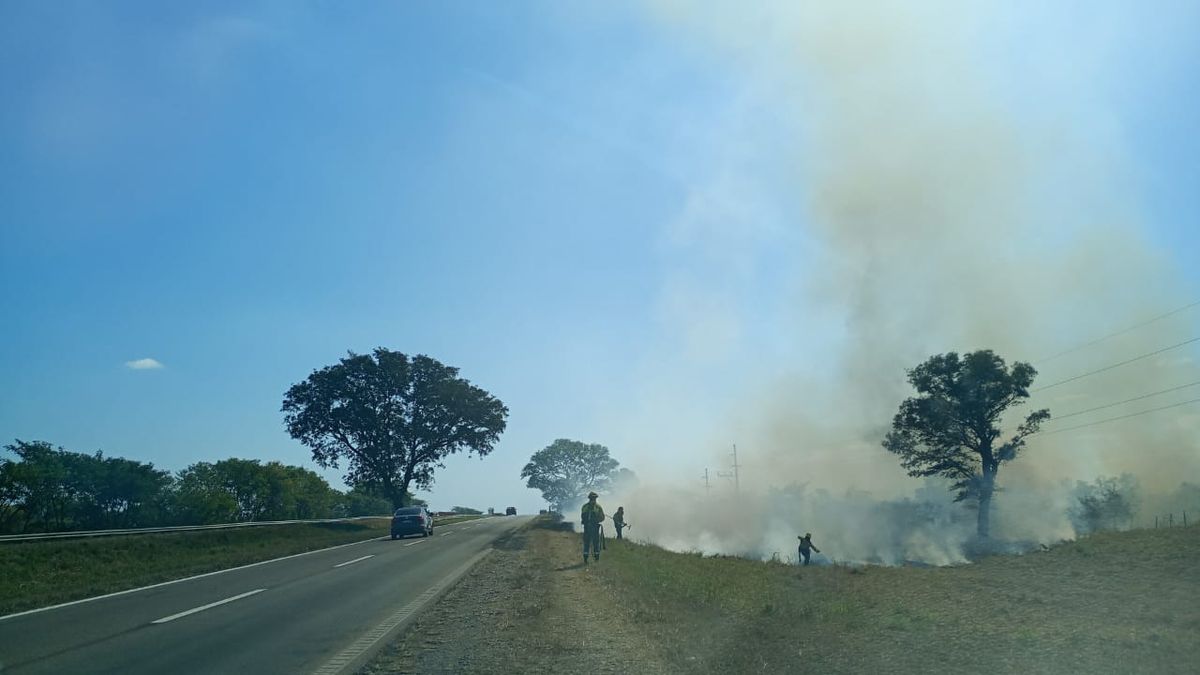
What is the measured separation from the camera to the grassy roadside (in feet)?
55.8

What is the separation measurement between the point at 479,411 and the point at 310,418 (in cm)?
1229

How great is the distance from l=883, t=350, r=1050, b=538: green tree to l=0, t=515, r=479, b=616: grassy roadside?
34549 millimetres

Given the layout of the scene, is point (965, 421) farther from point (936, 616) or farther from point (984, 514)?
point (936, 616)

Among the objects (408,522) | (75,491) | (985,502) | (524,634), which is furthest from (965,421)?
(75,491)

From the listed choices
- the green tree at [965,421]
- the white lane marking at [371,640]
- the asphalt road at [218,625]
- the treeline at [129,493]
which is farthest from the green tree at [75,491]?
the green tree at [965,421]

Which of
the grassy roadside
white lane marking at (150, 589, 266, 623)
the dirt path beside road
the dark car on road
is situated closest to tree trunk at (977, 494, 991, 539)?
the dark car on road

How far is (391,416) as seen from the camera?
5816cm

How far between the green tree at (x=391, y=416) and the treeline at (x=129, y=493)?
7.08 m

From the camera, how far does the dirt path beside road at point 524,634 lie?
8.37 meters

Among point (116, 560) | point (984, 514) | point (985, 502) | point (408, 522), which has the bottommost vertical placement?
point (116, 560)

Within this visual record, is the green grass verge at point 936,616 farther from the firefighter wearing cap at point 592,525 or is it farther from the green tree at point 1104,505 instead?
the green tree at point 1104,505

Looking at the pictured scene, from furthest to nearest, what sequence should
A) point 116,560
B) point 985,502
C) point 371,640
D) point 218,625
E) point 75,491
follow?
point 75,491
point 985,502
point 116,560
point 218,625
point 371,640

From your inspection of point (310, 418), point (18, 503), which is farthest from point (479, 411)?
point (18, 503)

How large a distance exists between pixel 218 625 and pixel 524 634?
4720mm
